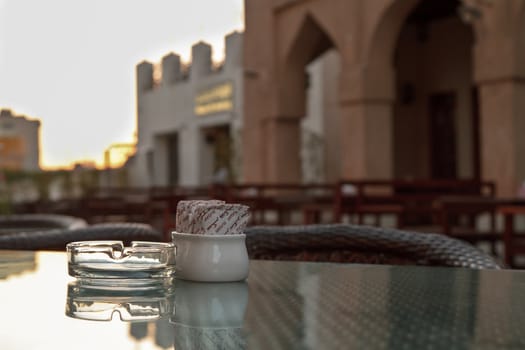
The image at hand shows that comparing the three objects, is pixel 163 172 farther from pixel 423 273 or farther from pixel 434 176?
pixel 423 273

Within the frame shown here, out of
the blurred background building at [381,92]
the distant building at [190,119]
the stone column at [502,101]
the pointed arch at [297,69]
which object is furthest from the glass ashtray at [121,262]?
the distant building at [190,119]

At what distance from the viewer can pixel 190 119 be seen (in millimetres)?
23453

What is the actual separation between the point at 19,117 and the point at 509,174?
18.1 m

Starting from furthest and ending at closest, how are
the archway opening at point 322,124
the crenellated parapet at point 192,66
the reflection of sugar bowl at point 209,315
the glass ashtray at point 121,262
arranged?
the crenellated parapet at point 192,66, the archway opening at point 322,124, the glass ashtray at point 121,262, the reflection of sugar bowl at point 209,315

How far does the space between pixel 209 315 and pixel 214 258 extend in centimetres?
27

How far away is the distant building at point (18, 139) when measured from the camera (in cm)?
2212

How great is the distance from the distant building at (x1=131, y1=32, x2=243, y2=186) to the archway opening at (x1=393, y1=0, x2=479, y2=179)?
17.0 feet

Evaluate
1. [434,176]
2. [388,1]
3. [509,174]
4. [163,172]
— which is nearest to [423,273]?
[509,174]

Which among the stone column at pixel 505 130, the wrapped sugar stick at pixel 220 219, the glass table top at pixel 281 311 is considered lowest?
the glass table top at pixel 281 311

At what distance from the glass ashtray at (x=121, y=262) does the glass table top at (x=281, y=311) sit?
0.03 metres

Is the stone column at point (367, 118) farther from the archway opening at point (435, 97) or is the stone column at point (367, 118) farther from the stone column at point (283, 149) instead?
the archway opening at point (435, 97)

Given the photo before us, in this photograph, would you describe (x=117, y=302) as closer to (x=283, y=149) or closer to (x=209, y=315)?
(x=209, y=315)

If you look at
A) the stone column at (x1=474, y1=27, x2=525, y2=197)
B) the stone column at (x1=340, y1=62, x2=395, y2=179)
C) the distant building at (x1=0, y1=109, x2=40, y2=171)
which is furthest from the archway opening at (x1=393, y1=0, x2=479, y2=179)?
the distant building at (x1=0, y1=109, x2=40, y2=171)

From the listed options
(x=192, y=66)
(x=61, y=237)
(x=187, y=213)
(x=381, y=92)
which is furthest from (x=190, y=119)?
(x=187, y=213)
